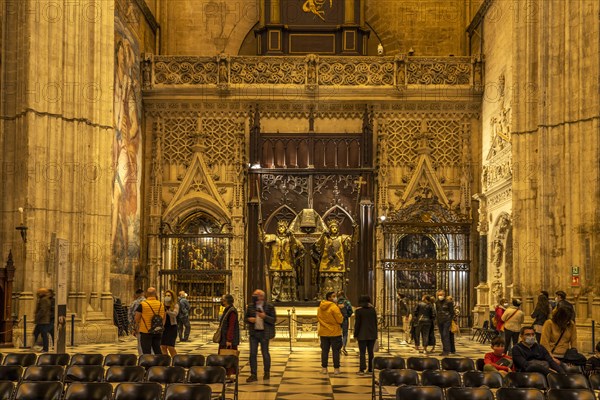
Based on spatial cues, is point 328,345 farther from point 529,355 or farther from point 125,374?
point 125,374

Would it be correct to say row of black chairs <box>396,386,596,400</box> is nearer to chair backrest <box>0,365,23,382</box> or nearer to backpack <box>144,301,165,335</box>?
chair backrest <box>0,365,23,382</box>

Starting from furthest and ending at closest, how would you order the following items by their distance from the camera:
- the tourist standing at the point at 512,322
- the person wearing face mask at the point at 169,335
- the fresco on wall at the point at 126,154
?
the fresco on wall at the point at 126,154, the tourist standing at the point at 512,322, the person wearing face mask at the point at 169,335

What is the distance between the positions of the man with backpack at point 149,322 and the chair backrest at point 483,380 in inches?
232

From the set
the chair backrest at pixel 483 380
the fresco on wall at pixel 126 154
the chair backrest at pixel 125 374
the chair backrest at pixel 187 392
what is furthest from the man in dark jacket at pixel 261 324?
the fresco on wall at pixel 126 154

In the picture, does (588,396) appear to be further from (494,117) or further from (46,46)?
(494,117)

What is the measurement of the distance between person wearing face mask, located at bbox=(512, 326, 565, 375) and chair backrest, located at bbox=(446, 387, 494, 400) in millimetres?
2154

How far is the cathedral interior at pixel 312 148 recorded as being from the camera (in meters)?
22.4

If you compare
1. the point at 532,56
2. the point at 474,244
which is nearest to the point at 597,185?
the point at 532,56

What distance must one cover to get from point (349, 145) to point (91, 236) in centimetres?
1118

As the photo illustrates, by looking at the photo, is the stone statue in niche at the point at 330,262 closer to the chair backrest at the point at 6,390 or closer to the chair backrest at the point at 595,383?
the chair backrest at the point at 595,383

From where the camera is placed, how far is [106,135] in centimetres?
2194

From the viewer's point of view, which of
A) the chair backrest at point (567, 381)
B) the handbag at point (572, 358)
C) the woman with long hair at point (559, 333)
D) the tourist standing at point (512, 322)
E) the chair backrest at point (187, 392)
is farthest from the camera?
the tourist standing at point (512, 322)

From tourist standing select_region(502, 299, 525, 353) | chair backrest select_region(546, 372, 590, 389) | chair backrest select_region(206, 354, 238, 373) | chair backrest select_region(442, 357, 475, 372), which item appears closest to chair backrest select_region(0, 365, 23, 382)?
chair backrest select_region(206, 354, 238, 373)

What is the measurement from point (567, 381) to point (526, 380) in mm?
435
